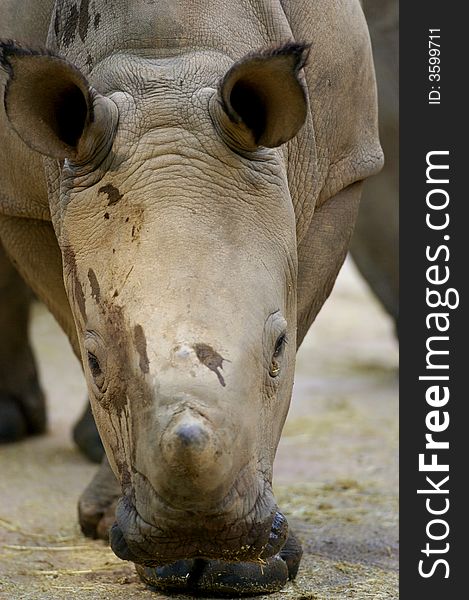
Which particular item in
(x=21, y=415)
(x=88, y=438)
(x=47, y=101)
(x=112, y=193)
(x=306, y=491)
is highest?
(x=21, y=415)

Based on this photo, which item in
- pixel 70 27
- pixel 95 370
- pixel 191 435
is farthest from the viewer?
pixel 70 27

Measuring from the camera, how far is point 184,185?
4246 mm

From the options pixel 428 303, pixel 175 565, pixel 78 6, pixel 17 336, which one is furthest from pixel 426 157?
pixel 17 336

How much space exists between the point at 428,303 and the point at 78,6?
6.13 ft

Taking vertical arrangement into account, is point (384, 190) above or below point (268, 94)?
above

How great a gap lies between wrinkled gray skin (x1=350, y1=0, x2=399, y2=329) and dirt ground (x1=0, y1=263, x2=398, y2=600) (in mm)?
865

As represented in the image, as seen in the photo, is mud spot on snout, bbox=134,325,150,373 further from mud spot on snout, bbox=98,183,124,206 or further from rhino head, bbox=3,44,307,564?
mud spot on snout, bbox=98,183,124,206

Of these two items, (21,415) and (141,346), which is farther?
(21,415)

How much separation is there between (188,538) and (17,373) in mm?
4319

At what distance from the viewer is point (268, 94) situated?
428cm

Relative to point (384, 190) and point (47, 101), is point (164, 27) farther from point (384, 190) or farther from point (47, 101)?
point (384, 190)

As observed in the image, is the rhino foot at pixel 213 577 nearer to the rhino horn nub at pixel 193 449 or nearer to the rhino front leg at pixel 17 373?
the rhino horn nub at pixel 193 449

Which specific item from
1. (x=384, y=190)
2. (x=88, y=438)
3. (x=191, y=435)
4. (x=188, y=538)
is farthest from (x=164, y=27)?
(x=384, y=190)

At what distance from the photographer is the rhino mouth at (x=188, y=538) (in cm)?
397
